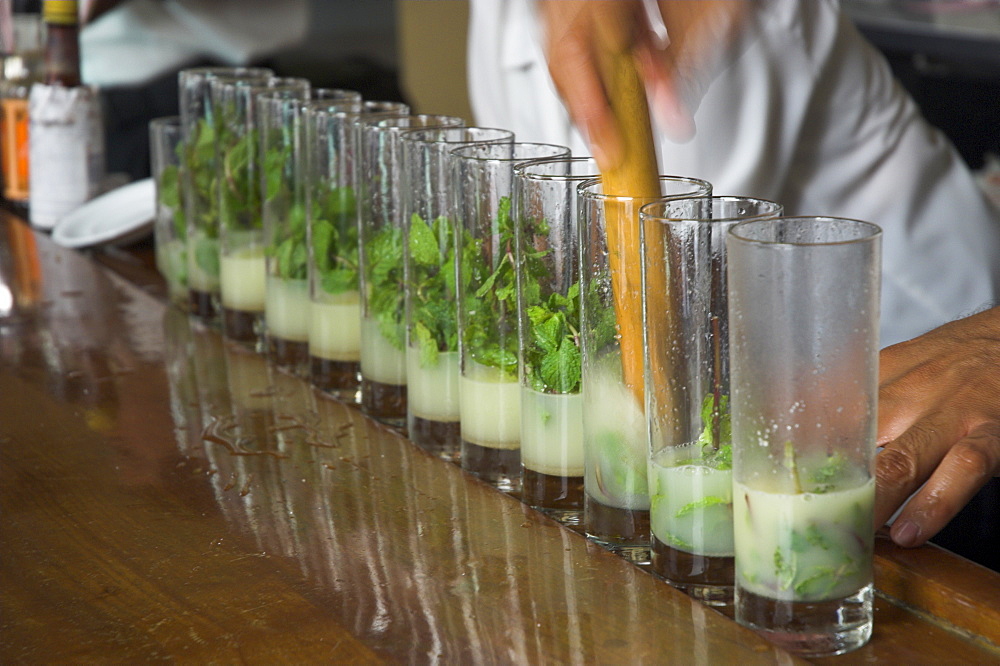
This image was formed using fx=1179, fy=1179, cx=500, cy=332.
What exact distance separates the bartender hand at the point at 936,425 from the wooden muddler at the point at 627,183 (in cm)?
19

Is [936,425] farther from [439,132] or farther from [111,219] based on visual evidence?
[111,219]

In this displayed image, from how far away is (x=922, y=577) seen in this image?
2.32 ft

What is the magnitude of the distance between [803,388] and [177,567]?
0.42m

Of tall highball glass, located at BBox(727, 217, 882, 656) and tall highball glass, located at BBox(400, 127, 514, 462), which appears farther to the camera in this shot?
tall highball glass, located at BBox(400, 127, 514, 462)

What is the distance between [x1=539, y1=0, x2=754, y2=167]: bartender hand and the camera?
28.0 inches

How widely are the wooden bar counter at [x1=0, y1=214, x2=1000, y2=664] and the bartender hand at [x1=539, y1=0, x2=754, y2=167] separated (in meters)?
0.27

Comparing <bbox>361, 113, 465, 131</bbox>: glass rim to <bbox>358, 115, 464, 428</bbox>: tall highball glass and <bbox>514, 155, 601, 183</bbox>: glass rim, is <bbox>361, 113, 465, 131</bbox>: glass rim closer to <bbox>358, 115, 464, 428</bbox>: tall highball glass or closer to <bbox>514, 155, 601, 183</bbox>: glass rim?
<bbox>358, 115, 464, 428</bbox>: tall highball glass

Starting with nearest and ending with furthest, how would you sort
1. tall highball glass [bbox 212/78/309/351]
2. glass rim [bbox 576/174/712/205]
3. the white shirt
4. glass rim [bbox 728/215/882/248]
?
glass rim [bbox 728/215/882/248]
glass rim [bbox 576/174/712/205]
tall highball glass [bbox 212/78/309/351]
the white shirt

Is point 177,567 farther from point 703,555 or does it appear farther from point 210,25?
point 210,25

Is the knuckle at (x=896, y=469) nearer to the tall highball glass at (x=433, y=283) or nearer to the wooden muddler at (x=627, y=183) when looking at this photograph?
the wooden muddler at (x=627, y=183)

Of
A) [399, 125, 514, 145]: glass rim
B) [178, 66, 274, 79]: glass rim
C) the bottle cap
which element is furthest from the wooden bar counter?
the bottle cap

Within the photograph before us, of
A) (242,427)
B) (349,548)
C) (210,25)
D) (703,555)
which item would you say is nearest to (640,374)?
(703,555)

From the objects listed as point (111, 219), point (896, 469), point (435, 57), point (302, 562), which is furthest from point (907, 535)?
point (435, 57)

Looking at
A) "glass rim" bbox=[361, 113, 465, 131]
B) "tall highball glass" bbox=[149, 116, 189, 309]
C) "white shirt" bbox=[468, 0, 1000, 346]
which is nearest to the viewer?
"glass rim" bbox=[361, 113, 465, 131]
